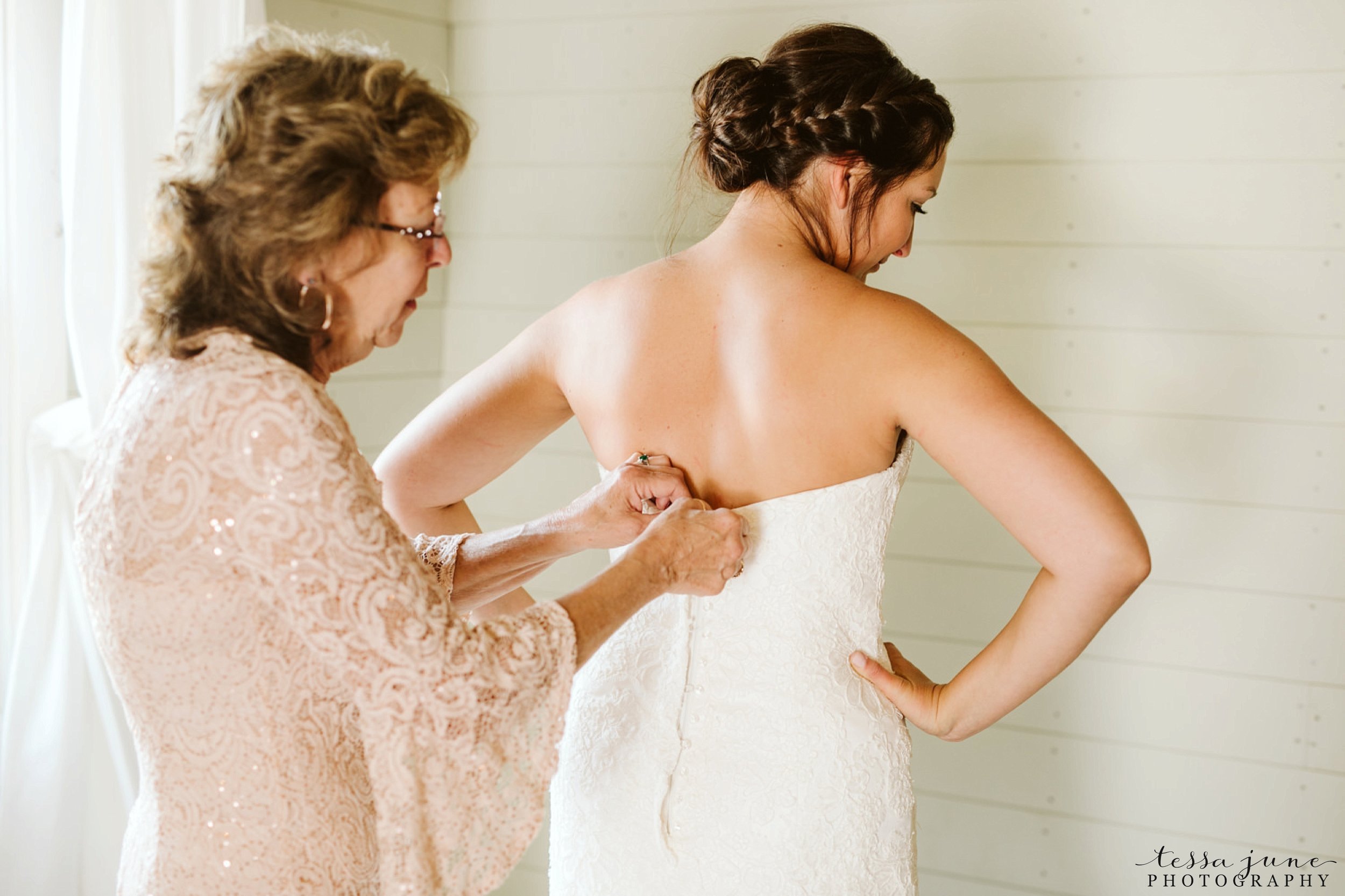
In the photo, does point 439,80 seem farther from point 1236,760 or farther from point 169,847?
point 1236,760

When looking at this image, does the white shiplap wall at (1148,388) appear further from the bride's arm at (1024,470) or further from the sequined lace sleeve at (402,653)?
the sequined lace sleeve at (402,653)

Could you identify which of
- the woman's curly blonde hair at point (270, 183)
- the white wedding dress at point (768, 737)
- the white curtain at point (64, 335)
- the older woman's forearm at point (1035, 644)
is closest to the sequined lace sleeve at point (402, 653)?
the woman's curly blonde hair at point (270, 183)

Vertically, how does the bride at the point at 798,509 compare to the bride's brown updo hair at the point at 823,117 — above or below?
below

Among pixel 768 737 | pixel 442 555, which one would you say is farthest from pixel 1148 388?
pixel 442 555

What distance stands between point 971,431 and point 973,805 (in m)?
1.41

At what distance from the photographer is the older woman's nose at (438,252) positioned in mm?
1113

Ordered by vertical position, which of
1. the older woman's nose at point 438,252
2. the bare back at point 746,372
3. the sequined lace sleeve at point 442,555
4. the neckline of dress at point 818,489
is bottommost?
the sequined lace sleeve at point 442,555

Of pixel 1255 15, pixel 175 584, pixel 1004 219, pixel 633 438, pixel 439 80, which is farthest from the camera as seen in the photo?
pixel 439 80

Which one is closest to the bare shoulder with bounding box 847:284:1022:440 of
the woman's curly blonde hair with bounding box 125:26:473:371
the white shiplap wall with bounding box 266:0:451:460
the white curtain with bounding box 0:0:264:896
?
the woman's curly blonde hair with bounding box 125:26:473:371

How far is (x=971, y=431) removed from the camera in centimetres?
123

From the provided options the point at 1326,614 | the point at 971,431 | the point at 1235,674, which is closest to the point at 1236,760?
the point at 1235,674

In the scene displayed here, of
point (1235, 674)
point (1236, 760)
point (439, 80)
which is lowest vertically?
point (1236, 760)

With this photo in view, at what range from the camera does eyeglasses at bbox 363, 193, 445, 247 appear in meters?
1.06

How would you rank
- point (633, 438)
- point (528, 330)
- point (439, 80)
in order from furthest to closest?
point (439, 80) < point (528, 330) < point (633, 438)
